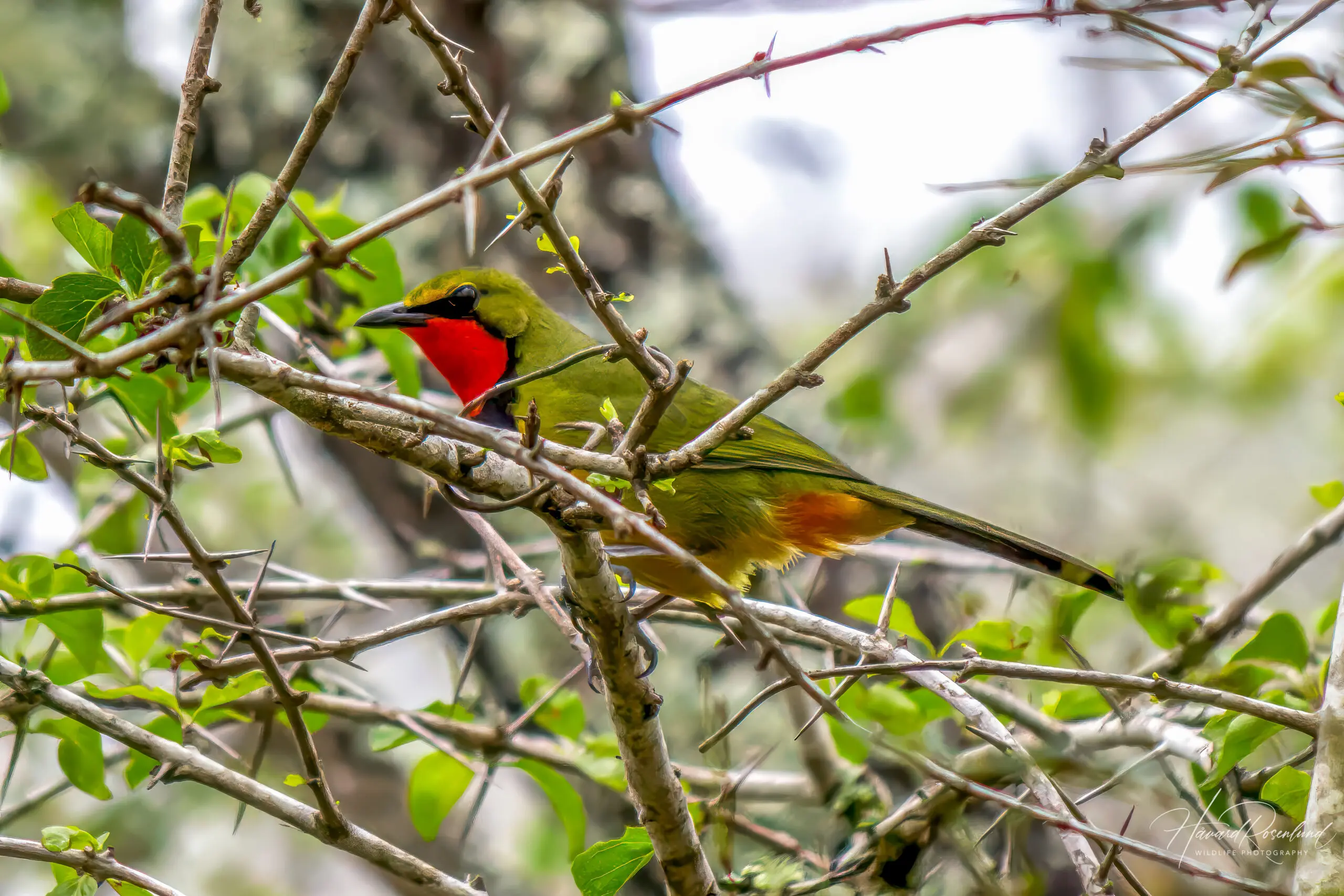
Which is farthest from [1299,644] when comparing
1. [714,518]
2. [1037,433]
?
[1037,433]

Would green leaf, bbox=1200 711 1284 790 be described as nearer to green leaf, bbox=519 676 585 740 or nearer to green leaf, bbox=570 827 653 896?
green leaf, bbox=570 827 653 896

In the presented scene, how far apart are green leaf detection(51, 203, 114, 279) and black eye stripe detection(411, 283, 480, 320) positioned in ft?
7.14

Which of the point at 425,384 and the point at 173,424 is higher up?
the point at 425,384

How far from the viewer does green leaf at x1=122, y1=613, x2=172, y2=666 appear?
279 centimetres

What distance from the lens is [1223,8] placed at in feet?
6.46

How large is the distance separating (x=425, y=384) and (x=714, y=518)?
8.50 ft

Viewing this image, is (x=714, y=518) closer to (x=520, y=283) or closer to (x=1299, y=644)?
(x=520, y=283)

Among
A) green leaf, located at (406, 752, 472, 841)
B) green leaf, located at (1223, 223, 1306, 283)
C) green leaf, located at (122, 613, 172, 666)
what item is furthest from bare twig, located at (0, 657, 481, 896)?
green leaf, located at (1223, 223, 1306, 283)

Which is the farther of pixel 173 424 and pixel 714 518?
pixel 714 518

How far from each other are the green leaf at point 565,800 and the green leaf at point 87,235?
1.73 m

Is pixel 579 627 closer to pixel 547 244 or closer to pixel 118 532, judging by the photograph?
pixel 547 244

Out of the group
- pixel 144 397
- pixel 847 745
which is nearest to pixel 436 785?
pixel 847 745

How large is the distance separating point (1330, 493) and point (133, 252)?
8.67 ft

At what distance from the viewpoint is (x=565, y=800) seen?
3051 millimetres
